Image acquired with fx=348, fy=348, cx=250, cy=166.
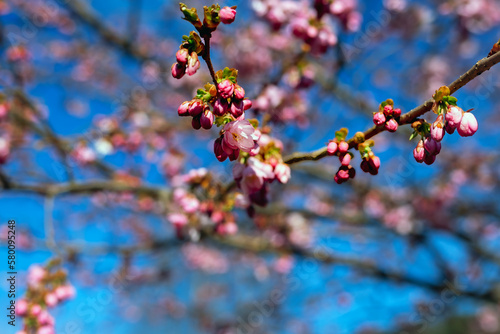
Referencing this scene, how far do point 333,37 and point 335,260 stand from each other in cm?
274

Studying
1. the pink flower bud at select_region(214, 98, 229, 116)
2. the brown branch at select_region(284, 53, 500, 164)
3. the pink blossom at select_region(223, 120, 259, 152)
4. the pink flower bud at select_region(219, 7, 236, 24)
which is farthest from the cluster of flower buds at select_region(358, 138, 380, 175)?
the pink flower bud at select_region(219, 7, 236, 24)

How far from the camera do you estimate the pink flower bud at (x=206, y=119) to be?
109cm

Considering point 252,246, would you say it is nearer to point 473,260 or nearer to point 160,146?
point 160,146

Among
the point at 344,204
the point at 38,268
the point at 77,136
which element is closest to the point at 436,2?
the point at 344,204

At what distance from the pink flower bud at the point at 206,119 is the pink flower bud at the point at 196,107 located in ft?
0.06

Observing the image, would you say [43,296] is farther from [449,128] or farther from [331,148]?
[449,128]

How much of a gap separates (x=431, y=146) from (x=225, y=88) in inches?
26.6

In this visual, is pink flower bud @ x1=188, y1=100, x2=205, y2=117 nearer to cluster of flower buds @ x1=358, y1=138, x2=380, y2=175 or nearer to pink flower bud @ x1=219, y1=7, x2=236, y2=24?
pink flower bud @ x1=219, y1=7, x2=236, y2=24

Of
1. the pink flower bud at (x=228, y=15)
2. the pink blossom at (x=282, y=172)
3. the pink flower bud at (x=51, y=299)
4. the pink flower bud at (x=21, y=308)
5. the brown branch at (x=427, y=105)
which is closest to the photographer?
the brown branch at (x=427, y=105)

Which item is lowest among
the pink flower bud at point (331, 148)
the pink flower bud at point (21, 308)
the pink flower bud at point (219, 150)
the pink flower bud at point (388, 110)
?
the pink flower bud at point (21, 308)

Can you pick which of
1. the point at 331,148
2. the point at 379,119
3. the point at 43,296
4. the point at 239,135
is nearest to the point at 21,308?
the point at 43,296

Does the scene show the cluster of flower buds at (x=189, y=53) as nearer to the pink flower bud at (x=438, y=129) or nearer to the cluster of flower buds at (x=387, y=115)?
the cluster of flower buds at (x=387, y=115)

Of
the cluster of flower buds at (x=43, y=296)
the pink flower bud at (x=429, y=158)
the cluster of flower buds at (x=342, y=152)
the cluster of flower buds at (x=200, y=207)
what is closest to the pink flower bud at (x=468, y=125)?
the pink flower bud at (x=429, y=158)

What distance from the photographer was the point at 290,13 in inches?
104
